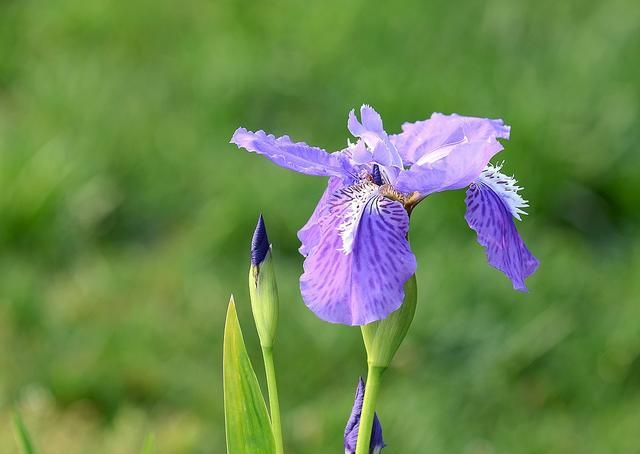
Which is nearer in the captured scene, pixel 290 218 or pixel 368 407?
pixel 368 407

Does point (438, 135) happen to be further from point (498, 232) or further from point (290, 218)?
point (290, 218)

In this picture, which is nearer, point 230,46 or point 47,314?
point 47,314

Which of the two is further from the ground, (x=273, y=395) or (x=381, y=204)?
(x=381, y=204)

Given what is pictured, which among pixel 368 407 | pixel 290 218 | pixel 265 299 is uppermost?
pixel 290 218

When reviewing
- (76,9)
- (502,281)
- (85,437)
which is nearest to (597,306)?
(502,281)

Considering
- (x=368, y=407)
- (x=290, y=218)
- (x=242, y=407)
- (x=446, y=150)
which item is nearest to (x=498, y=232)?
(x=446, y=150)

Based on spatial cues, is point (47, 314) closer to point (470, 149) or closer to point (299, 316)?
point (299, 316)

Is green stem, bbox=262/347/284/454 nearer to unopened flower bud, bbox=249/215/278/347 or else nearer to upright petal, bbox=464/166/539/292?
unopened flower bud, bbox=249/215/278/347
